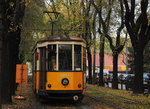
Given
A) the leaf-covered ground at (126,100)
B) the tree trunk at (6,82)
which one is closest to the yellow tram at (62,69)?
the tree trunk at (6,82)

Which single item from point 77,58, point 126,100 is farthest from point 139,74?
point 77,58

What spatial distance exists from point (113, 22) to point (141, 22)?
891 centimetres

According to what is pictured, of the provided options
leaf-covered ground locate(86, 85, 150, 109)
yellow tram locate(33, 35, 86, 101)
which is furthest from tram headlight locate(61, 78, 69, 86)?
leaf-covered ground locate(86, 85, 150, 109)

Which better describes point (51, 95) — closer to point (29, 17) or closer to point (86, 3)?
point (29, 17)

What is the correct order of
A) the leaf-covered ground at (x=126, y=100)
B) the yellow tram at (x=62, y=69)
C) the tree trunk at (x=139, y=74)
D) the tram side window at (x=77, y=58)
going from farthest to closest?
the tree trunk at (x=139, y=74), the tram side window at (x=77, y=58), the leaf-covered ground at (x=126, y=100), the yellow tram at (x=62, y=69)

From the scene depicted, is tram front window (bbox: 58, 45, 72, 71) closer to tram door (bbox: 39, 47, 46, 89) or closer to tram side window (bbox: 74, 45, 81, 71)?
tram side window (bbox: 74, 45, 81, 71)

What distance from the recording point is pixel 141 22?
1814 cm

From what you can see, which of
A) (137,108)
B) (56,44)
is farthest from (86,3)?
(137,108)

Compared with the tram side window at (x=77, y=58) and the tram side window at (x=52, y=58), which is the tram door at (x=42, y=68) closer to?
the tram side window at (x=52, y=58)

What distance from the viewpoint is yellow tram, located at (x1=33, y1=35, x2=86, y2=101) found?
12016 mm

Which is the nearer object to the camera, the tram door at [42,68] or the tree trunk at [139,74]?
the tram door at [42,68]

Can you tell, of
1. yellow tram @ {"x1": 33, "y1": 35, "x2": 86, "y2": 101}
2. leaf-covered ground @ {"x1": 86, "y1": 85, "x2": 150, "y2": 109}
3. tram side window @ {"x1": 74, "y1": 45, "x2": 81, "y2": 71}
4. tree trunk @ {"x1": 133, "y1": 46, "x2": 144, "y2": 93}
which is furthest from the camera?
tree trunk @ {"x1": 133, "y1": 46, "x2": 144, "y2": 93}

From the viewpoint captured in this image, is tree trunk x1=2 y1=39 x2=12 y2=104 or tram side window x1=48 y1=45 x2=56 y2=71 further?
tram side window x1=48 y1=45 x2=56 y2=71

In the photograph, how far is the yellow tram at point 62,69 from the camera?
12.0 meters
